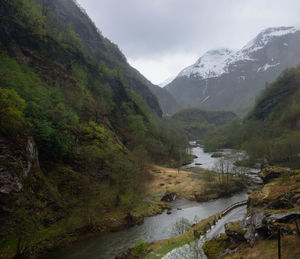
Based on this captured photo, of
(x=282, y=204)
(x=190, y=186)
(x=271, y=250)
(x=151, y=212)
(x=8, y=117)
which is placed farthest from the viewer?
(x=190, y=186)

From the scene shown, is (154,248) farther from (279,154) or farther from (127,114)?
(127,114)

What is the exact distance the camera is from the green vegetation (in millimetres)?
72787

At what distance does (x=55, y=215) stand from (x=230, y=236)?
2714 cm

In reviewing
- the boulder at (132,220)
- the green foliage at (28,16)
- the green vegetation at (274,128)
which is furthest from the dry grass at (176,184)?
the green foliage at (28,16)

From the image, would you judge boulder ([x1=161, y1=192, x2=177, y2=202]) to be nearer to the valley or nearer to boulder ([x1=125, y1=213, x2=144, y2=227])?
the valley

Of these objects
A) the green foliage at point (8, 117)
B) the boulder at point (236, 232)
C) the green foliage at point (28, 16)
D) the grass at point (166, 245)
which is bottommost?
the grass at point (166, 245)

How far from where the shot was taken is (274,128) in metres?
119

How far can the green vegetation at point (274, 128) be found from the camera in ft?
239

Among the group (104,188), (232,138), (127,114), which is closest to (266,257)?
(104,188)

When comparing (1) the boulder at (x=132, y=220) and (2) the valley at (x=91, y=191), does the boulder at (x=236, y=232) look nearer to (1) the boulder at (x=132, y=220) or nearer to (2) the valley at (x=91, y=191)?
(2) the valley at (x=91, y=191)

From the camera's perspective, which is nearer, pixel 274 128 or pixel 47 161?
pixel 47 161

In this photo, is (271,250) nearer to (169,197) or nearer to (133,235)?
(133,235)

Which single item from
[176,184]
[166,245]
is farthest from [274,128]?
[166,245]

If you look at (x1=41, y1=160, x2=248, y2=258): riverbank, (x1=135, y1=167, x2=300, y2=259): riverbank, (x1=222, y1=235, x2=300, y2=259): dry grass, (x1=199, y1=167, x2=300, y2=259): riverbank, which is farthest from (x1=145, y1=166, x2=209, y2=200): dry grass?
(x1=222, y1=235, x2=300, y2=259): dry grass
